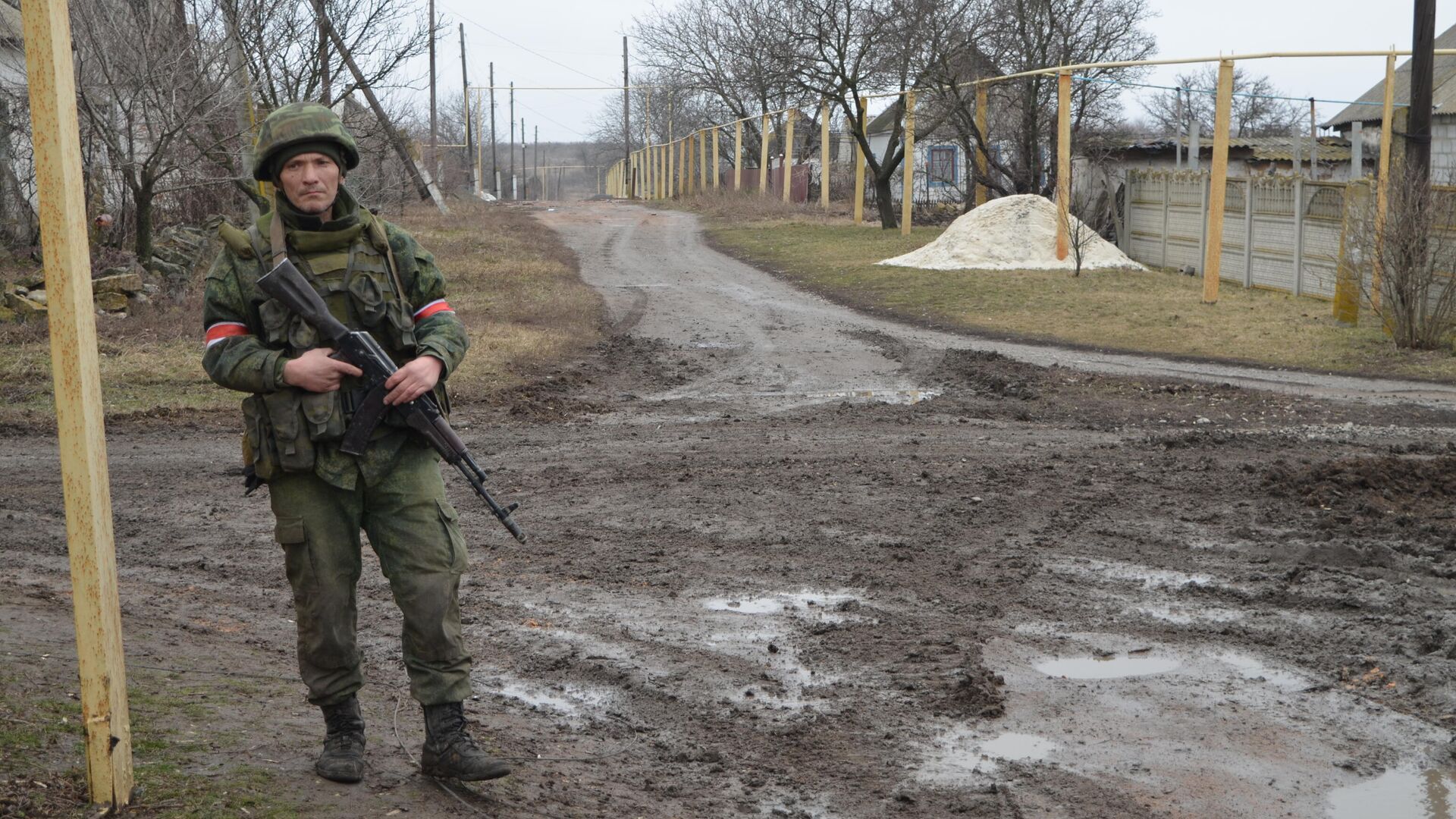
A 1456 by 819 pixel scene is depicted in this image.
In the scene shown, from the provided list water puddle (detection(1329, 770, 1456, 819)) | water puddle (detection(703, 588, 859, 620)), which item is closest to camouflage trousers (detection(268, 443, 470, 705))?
water puddle (detection(703, 588, 859, 620))

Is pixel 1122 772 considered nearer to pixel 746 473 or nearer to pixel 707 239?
pixel 746 473

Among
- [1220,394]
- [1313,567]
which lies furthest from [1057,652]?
[1220,394]

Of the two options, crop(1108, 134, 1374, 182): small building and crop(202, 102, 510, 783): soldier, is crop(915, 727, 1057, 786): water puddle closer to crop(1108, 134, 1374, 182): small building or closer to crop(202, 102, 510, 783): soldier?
crop(202, 102, 510, 783): soldier

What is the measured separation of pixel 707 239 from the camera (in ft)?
103

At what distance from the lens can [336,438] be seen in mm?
3266

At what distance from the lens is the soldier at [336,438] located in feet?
10.7

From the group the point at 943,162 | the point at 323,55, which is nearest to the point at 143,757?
the point at 323,55

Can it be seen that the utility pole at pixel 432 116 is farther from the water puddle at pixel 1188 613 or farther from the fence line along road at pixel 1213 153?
the water puddle at pixel 1188 613

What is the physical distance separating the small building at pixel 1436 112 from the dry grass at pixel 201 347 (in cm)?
1793

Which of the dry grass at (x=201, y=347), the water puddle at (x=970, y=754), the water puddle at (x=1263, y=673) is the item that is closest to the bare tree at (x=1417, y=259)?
the dry grass at (x=201, y=347)

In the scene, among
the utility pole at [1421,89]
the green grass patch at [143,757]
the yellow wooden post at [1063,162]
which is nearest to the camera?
the green grass patch at [143,757]

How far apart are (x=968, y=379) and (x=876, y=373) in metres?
0.91

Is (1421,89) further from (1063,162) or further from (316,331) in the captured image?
(316,331)

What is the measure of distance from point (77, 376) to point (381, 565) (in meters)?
0.88
